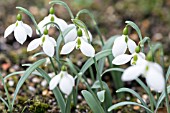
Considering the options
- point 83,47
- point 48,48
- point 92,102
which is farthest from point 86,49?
point 92,102

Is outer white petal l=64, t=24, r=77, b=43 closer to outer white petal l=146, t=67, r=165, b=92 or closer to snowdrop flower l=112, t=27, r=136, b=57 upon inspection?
snowdrop flower l=112, t=27, r=136, b=57

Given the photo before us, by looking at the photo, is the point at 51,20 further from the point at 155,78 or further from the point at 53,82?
the point at 155,78

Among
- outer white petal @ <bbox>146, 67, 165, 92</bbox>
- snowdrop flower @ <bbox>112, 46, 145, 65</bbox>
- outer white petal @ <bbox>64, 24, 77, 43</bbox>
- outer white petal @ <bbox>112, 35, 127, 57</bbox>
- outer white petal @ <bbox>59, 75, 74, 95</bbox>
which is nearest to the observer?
outer white petal @ <bbox>146, 67, 165, 92</bbox>

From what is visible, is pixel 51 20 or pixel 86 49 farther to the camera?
pixel 51 20

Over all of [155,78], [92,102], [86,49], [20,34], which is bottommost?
[92,102]

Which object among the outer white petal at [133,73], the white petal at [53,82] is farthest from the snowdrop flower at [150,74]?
the white petal at [53,82]

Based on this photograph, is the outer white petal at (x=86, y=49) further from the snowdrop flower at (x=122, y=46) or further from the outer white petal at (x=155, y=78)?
the outer white petal at (x=155, y=78)

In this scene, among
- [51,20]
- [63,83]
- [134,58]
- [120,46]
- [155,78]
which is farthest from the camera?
[51,20]

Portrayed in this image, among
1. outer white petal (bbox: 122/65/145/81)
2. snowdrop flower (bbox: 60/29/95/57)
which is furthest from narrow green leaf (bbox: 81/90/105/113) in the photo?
outer white petal (bbox: 122/65/145/81)
